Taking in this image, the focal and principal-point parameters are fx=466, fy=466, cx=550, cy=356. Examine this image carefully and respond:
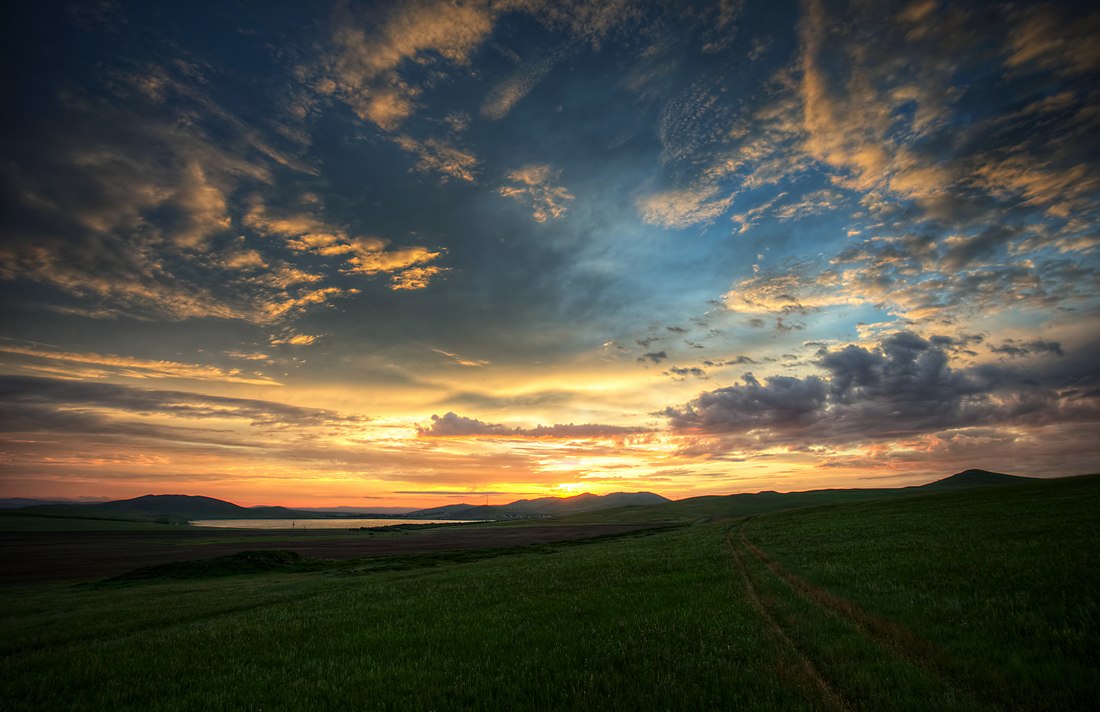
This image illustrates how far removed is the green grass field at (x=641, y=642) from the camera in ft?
29.7

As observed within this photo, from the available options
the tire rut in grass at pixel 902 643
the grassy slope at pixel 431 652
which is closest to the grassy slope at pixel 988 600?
the tire rut in grass at pixel 902 643

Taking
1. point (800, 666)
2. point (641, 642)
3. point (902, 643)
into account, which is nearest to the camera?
point (800, 666)

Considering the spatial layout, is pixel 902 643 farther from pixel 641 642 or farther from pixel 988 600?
pixel 641 642

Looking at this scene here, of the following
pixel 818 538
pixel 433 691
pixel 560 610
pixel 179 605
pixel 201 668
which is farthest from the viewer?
pixel 818 538

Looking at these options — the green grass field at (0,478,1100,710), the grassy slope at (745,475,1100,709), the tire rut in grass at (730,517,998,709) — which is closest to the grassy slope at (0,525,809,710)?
the green grass field at (0,478,1100,710)

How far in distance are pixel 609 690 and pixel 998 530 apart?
1339 inches

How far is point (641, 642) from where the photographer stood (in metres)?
12.7

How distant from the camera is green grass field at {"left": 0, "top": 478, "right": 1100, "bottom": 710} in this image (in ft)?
29.7

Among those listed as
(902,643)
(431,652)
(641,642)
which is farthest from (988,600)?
(431,652)

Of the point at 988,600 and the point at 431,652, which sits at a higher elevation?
the point at 988,600

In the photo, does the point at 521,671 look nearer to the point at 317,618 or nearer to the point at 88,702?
the point at 88,702


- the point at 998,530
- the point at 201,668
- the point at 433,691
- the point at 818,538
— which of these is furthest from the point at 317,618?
the point at 998,530

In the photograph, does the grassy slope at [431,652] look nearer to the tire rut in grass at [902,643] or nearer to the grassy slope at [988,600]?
the tire rut in grass at [902,643]

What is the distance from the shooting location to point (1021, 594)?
13680 mm
